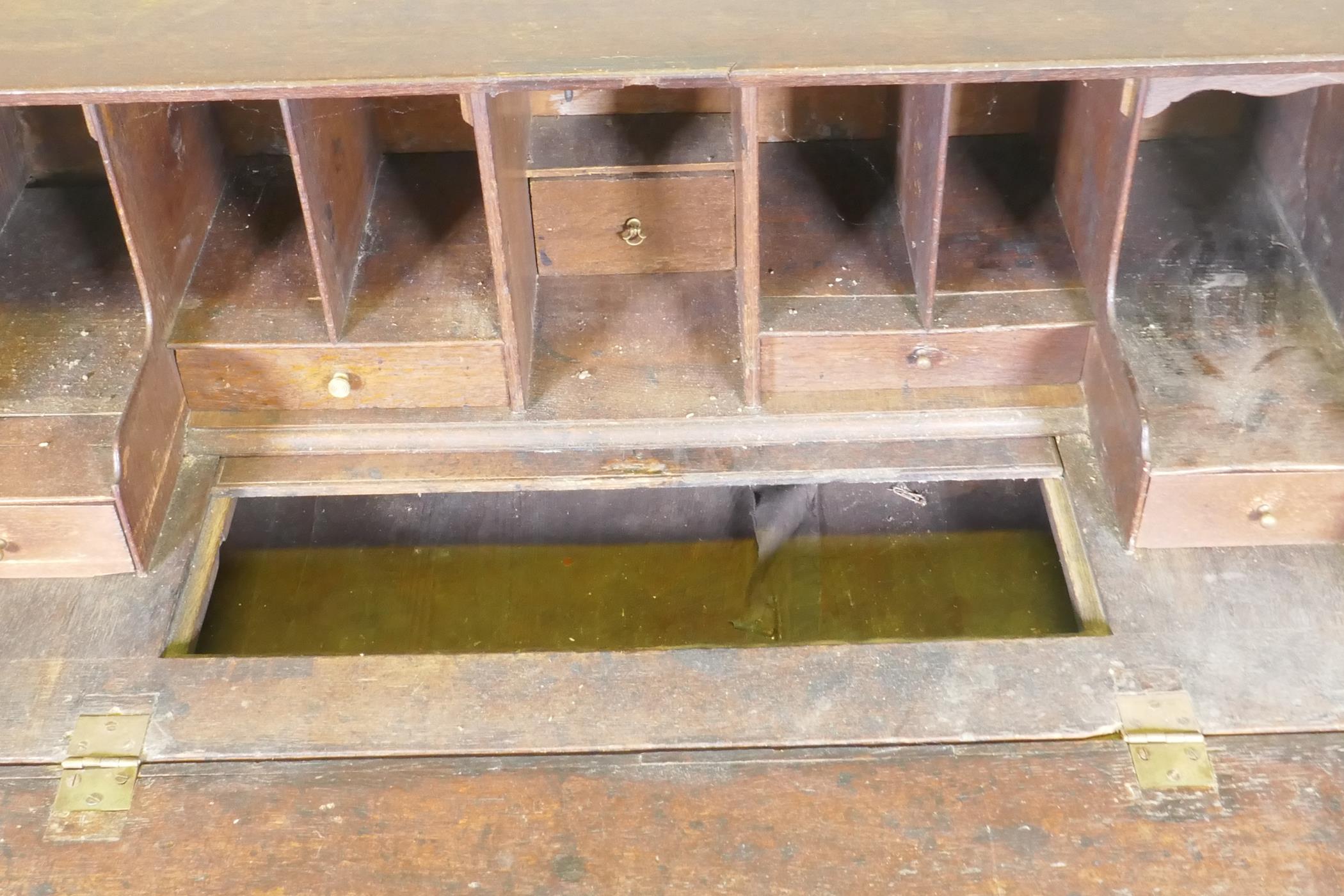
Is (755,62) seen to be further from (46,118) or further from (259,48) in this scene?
(46,118)

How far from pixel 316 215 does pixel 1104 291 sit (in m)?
1.04

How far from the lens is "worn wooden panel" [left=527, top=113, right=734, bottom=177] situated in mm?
1957

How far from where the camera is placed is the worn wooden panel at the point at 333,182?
1622mm

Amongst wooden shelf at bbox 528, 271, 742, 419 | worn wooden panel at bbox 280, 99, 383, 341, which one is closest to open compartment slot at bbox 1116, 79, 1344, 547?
wooden shelf at bbox 528, 271, 742, 419

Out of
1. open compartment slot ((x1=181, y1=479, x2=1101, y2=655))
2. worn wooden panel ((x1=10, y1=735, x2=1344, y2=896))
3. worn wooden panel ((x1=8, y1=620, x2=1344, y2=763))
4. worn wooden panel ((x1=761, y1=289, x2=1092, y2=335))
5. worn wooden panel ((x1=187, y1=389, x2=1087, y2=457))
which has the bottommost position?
open compartment slot ((x1=181, y1=479, x2=1101, y2=655))

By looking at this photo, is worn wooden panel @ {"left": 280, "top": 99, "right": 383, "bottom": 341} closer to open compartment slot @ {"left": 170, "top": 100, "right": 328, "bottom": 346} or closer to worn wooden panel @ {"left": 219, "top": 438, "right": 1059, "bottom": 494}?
open compartment slot @ {"left": 170, "top": 100, "right": 328, "bottom": 346}

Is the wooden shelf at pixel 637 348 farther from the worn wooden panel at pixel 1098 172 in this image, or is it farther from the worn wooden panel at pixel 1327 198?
the worn wooden panel at pixel 1327 198

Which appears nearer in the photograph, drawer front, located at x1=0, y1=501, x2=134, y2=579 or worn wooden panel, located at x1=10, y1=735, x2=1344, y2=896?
worn wooden panel, located at x1=10, y1=735, x2=1344, y2=896

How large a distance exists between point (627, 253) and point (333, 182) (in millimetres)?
463

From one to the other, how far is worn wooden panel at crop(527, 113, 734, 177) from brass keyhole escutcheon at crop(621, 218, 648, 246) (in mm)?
79

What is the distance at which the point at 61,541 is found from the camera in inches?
65.2

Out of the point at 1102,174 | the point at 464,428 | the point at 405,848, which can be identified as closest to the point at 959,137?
the point at 1102,174

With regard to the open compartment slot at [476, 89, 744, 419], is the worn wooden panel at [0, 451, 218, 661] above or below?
below

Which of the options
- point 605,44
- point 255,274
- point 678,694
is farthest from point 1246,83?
point 255,274
